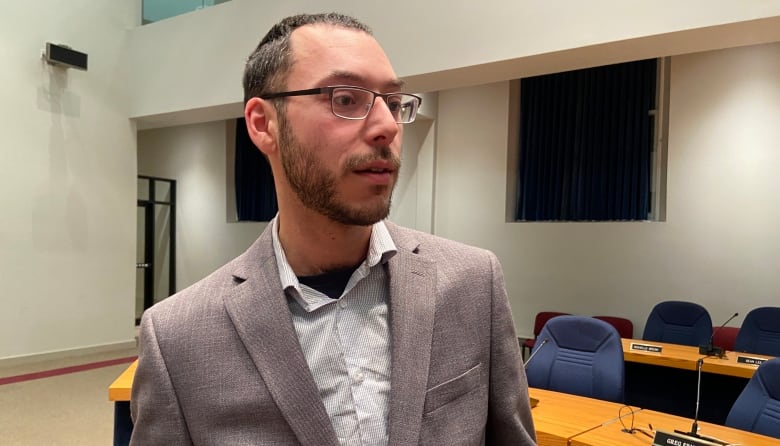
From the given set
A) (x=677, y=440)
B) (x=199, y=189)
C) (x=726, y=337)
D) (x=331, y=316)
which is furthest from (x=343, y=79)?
(x=199, y=189)

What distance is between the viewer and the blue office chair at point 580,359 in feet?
9.88

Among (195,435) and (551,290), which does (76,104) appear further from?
(195,435)

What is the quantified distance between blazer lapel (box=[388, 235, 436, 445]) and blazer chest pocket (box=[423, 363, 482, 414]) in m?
0.02

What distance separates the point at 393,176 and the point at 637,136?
5.66 meters

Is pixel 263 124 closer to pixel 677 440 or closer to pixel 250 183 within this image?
pixel 677 440

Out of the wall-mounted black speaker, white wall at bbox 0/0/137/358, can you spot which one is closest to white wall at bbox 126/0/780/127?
white wall at bbox 0/0/137/358

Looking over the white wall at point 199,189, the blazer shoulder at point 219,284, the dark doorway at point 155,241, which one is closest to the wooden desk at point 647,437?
the blazer shoulder at point 219,284

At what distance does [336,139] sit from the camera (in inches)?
30.6

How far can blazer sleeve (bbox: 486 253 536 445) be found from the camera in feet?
2.87

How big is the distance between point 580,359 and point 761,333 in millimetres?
2180

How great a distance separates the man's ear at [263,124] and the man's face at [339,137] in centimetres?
3

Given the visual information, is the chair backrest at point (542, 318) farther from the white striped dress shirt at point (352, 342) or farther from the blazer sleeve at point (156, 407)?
the blazer sleeve at point (156, 407)

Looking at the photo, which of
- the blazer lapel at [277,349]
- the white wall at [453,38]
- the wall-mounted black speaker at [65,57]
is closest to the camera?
the blazer lapel at [277,349]

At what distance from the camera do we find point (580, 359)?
3.16 m
